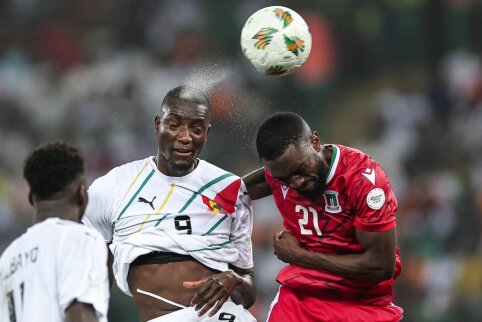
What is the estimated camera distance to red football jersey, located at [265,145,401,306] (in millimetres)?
5113

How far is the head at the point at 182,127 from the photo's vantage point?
5.44 metres

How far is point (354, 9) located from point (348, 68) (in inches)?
29.5

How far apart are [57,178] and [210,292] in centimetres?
152

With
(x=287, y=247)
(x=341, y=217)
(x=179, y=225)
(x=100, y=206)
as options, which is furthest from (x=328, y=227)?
(x=100, y=206)

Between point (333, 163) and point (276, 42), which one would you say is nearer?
point (333, 163)

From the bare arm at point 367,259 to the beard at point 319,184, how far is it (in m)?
0.30

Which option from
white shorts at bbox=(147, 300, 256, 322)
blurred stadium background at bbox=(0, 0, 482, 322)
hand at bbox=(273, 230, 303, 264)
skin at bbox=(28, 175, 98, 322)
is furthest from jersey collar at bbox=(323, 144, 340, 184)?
blurred stadium background at bbox=(0, 0, 482, 322)

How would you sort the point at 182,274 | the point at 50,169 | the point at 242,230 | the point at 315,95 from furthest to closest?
the point at 315,95, the point at 242,230, the point at 182,274, the point at 50,169

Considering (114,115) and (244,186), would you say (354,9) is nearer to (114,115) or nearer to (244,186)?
(114,115)

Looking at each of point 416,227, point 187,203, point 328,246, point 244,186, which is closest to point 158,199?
point 187,203

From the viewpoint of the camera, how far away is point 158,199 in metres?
5.54

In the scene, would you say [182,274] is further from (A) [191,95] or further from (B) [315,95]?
(B) [315,95]

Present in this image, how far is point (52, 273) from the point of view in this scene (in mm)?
3859

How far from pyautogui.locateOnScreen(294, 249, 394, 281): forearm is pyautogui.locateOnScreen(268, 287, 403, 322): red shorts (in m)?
0.25
